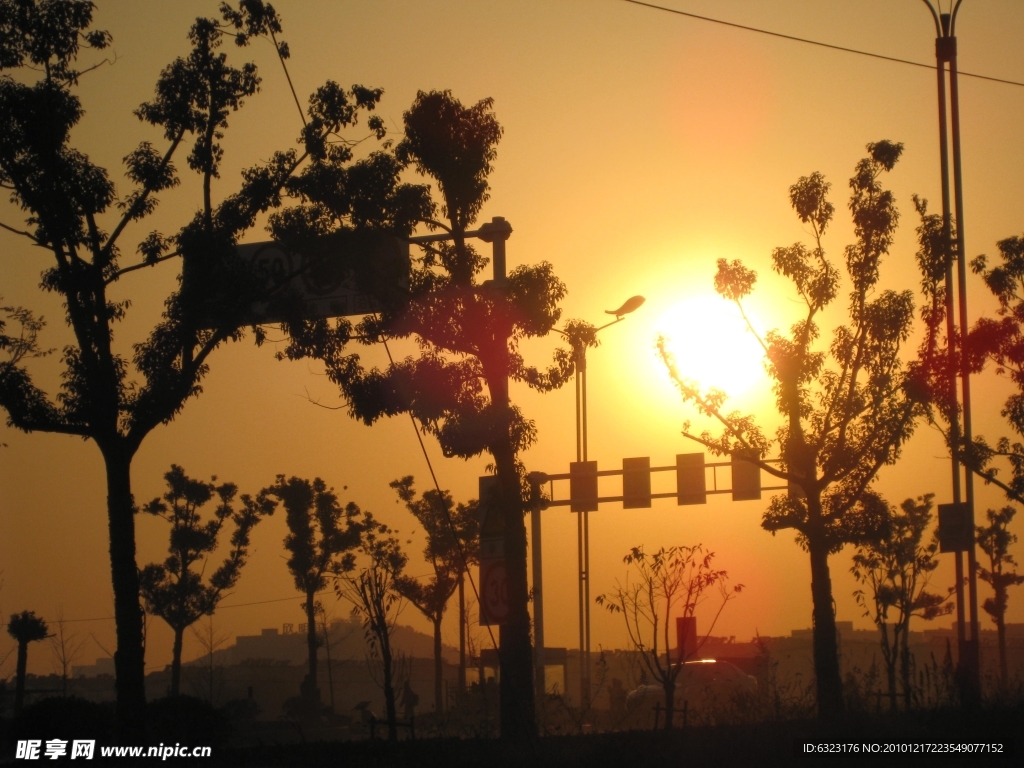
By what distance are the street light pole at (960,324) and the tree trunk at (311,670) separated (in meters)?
24.3

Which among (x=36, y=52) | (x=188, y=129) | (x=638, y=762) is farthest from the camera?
(x=188, y=129)

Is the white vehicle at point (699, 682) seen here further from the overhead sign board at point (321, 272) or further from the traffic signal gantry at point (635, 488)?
the overhead sign board at point (321, 272)

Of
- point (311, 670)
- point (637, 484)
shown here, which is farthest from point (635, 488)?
point (311, 670)

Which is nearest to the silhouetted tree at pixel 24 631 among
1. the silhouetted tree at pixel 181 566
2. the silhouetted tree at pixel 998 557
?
the silhouetted tree at pixel 181 566

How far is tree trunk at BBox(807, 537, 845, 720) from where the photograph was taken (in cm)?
1679

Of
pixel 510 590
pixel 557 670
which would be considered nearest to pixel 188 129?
pixel 510 590

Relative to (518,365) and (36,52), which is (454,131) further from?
(36,52)

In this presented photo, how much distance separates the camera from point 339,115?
17.8m

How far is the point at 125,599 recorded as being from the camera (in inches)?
594

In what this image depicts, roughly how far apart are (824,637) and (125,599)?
10248mm

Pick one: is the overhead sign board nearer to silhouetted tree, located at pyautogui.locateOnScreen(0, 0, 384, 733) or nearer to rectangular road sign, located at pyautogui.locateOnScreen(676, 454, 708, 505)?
silhouetted tree, located at pyautogui.locateOnScreen(0, 0, 384, 733)

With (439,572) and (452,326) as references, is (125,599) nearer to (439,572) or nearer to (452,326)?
(452,326)

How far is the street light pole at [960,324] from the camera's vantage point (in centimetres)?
1883

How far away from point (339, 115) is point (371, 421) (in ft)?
15.8
